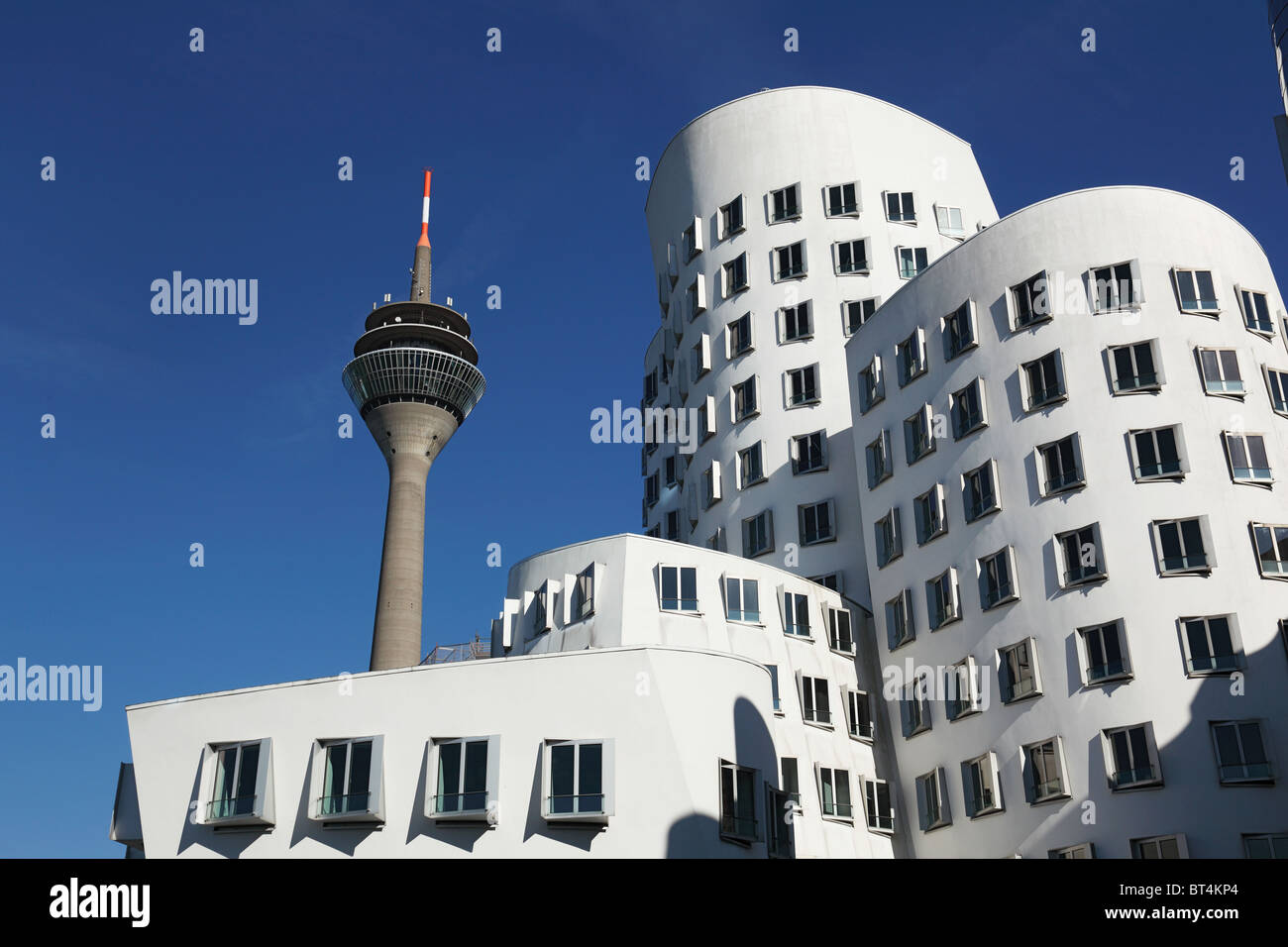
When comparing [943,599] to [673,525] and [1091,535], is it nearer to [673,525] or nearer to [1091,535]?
[1091,535]

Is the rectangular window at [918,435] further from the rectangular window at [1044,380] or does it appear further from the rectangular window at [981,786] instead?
the rectangular window at [981,786]

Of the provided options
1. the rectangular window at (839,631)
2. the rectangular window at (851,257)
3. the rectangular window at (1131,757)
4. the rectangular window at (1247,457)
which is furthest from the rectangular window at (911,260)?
the rectangular window at (1131,757)

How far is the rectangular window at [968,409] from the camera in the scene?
4194 centimetres

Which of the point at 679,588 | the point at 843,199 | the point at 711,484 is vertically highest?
the point at 843,199

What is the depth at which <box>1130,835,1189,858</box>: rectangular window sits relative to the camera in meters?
33.4

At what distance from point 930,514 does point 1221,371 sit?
34.1 feet

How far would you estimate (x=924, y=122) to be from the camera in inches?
2392

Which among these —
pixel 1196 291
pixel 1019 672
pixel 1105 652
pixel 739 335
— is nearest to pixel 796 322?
pixel 739 335

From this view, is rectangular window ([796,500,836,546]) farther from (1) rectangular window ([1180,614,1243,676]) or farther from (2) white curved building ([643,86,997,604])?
(1) rectangular window ([1180,614,1243,676])

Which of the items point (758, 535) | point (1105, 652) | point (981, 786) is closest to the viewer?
point (1105, 652)

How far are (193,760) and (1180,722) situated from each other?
2735 cm

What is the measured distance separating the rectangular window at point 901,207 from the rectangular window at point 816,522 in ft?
49.2

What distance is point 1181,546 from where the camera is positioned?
36.8 meters

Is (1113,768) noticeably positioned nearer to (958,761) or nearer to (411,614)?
(958,761)
